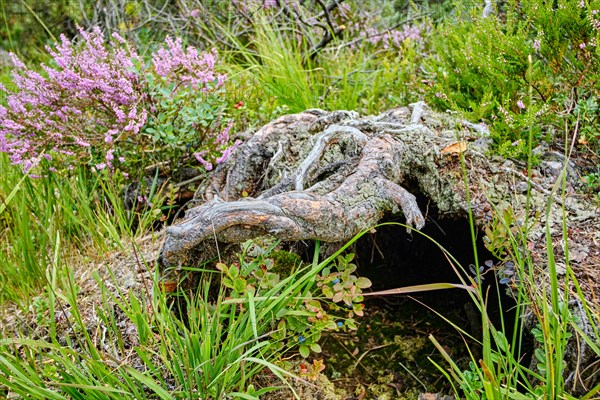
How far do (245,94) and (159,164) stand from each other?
1.00 meters

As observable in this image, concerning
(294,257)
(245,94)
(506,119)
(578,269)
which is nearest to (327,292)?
(294,257)

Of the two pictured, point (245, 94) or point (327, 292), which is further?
point (245, 94)

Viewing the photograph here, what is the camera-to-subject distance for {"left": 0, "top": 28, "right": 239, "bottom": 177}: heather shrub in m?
2.93

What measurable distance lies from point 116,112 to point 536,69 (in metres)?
2.20

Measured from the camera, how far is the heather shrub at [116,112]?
2.93 m

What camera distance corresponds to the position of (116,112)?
287 centimetres

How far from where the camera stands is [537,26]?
8.68ft

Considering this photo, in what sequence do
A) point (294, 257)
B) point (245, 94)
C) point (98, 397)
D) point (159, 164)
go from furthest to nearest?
point (245, 94)
point (159, 164)
point (294, 257)
point (98, 397)

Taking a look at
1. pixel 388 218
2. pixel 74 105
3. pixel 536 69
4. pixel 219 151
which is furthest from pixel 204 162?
pixel 536 69

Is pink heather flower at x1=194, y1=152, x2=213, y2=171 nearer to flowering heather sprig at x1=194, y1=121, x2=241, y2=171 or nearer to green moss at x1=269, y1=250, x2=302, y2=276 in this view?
flowering heather sprig at x1=194, y1=121, x2=241, y2=171

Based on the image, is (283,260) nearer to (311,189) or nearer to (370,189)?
(311,189)

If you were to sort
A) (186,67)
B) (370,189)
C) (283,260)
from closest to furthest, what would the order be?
(370,189), (283,260), (186,67)

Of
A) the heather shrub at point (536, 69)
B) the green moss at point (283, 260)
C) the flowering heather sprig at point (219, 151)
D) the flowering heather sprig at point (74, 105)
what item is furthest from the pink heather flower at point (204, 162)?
the heather shrub at point (536, 69)

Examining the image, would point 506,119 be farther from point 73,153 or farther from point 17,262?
point 17,262
